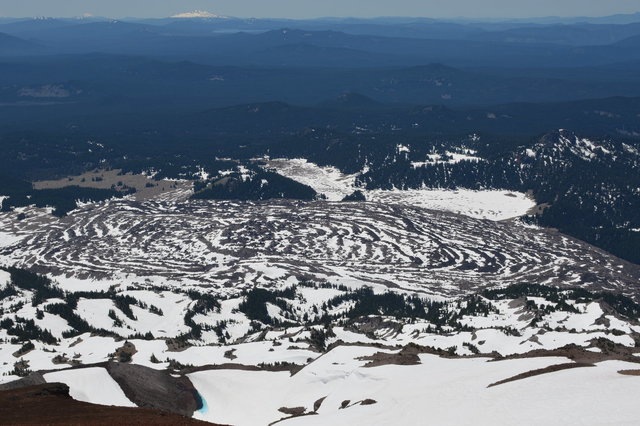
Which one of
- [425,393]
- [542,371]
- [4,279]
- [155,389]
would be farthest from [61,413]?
[4,279]

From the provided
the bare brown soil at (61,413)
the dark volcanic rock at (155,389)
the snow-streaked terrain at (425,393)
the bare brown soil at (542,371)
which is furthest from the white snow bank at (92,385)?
the bare brown soil at (542,371)

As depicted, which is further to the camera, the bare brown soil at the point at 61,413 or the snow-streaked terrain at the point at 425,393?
the snow-streaked terrain at the point at 425,393

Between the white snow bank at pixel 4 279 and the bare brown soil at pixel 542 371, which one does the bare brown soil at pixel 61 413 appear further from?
the white snow bank at pixel 4 279

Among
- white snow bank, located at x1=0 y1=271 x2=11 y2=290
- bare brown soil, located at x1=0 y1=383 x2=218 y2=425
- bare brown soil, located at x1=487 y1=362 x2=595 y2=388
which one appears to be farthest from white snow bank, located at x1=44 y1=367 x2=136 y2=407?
white snow bank, located at x1=0 y1=271 x2=11 y2=290

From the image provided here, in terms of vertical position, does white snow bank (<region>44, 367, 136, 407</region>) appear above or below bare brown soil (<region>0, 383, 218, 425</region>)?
below

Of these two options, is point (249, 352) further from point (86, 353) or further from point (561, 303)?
point (561, 303)

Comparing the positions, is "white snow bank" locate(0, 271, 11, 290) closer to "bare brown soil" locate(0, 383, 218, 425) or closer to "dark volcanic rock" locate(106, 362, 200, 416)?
"dark volcanic rock" locate(106, 362, 200, 416)

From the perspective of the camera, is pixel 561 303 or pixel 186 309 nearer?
pixel 561 303

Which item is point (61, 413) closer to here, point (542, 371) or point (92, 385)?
point (92, 385)

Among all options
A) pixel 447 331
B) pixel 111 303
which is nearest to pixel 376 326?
pixel 447 331
